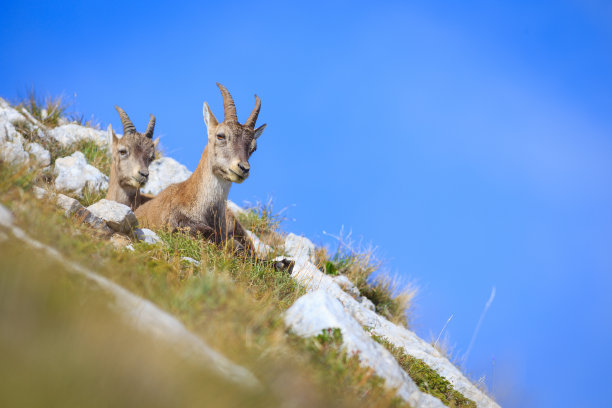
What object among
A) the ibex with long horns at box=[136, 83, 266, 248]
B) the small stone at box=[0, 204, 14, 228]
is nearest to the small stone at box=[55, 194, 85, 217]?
the small stone at box=[0, 204, 14, 228]

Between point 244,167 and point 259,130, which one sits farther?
point 259,130

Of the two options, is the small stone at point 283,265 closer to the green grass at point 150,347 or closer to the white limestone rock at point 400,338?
the white limestone rock at point 400,338

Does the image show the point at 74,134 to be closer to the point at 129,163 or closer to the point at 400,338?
the point at 129,163

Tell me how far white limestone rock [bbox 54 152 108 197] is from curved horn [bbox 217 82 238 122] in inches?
211

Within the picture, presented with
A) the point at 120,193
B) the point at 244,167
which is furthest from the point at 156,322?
the point at 120,193

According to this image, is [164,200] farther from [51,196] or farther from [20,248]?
[20,248]

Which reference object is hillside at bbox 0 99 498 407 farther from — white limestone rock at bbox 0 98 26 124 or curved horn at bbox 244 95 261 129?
white limestone rock at bbox 0 98 26 124

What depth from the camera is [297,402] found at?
3334 mm

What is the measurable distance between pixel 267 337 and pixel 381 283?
399 inches

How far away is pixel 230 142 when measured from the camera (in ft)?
31.0

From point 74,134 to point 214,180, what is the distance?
32.8 ft

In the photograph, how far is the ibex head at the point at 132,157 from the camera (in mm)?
11149

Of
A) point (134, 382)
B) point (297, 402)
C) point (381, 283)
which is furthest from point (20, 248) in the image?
point (381, 283)

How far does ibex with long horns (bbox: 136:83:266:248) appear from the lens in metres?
9.30
